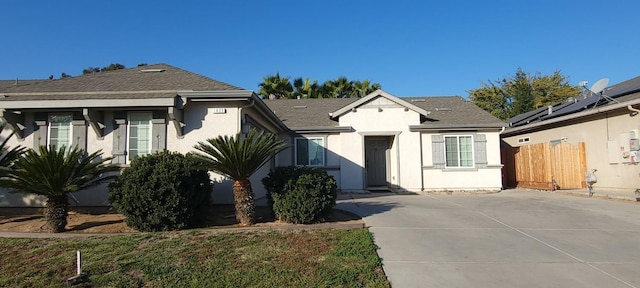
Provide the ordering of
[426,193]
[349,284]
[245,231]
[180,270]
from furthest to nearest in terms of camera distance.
Answer: [426,193]
[245,231]
[180,270]
[349,284]

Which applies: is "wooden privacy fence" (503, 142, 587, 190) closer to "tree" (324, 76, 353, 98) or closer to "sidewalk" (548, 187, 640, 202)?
"sidewalk" (548, 187, 640, 202)

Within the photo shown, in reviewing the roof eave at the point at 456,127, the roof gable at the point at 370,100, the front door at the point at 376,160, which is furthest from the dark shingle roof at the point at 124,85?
the roof eave at the point at 456,127

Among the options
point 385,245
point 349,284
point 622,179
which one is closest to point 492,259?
point 385,245

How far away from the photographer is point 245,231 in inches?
268

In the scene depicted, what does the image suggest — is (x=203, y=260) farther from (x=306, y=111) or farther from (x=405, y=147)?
(x=306, y=111)

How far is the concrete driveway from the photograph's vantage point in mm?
4594

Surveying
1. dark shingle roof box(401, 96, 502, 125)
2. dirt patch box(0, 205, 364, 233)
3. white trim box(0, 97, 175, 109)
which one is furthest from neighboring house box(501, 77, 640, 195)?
white trim box(0, 97, 175, 109)

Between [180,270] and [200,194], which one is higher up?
[200,194]

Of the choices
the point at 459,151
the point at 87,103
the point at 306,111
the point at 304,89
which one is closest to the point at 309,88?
the point at 304,89

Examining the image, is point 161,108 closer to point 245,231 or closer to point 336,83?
point 245,231

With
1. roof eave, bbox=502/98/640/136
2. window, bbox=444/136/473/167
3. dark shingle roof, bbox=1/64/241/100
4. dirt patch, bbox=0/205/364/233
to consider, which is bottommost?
dirt patch, bbox=0/205/364/233

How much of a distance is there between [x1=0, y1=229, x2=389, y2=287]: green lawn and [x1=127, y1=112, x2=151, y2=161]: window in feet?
11.1

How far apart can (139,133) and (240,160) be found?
3938mm

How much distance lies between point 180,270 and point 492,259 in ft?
14.6
